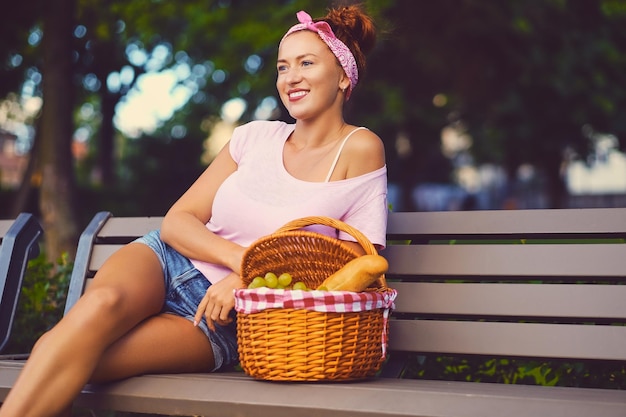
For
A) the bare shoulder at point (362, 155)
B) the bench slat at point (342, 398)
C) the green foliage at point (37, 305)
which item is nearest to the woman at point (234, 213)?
A: the bare shoulder at point (362, 155)

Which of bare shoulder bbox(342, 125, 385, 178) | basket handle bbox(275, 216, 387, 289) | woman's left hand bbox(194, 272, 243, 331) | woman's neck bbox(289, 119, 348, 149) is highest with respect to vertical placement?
woman's neck bbox(289, 119, 348, 149)

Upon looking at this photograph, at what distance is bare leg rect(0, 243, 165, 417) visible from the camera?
8.91 ft

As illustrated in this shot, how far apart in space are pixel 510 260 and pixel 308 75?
3.37 feet

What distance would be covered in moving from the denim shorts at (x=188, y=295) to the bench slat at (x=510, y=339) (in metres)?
0.63

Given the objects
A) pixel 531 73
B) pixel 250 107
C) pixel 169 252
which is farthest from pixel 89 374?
pixel 250 107

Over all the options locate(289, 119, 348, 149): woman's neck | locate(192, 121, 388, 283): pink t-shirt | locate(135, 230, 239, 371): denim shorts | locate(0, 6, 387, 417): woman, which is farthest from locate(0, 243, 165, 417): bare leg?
locate(289, 119, 348, 149): woman's neck

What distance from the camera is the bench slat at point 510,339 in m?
3.15

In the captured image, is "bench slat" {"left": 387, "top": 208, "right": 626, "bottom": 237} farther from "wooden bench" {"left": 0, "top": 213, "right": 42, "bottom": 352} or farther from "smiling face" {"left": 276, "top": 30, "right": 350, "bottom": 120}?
"wooden bench" {"left": 0, "top": 213, "right": 42, "bottom": 352}

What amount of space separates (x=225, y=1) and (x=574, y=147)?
10162 millimetres

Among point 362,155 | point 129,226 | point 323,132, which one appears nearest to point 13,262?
point 129,226

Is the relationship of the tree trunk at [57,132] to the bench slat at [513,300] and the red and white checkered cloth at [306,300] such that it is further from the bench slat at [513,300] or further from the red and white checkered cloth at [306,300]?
the red and white checkered cloth at [306,300]

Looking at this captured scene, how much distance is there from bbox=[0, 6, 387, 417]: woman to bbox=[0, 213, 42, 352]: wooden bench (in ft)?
2.53

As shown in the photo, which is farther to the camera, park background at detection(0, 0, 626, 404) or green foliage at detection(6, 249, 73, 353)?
park background at detection(0, 0, 626, 404)

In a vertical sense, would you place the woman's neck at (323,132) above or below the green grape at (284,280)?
above
